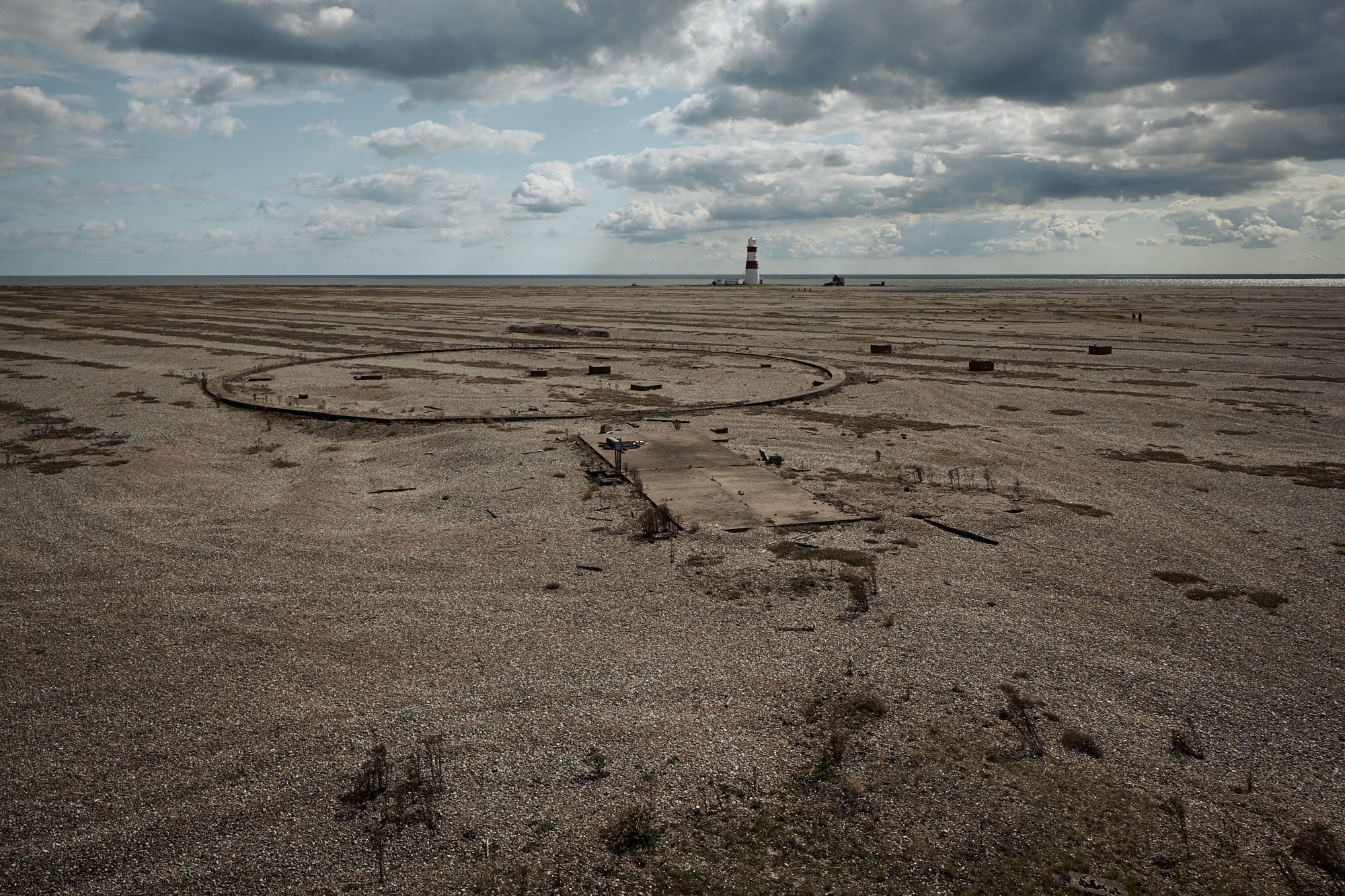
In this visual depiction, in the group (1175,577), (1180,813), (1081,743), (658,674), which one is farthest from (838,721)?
(1175,577)

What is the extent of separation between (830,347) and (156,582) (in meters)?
23.4

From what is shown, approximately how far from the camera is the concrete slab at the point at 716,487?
8.34 m

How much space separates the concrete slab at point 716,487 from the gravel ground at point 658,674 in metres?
0.41

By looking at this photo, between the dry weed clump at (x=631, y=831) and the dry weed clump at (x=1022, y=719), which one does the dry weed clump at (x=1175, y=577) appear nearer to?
the dry weed clump at (x=1022, y=719)

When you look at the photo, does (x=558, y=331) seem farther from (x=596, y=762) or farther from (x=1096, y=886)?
(x=1096, y=886)

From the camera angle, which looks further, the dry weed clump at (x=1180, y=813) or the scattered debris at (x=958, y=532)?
the scattered debris at (x=958, y=532)

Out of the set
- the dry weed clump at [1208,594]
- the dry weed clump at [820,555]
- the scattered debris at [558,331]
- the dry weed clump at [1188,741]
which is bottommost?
the dry weed clump at [1188,741]

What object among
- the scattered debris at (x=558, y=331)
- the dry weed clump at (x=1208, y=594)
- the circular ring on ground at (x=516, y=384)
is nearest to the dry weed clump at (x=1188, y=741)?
the dry weed clump at (x=1208, y=594)

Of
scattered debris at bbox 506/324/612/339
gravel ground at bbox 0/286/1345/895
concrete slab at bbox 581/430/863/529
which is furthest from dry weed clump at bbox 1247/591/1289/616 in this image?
scattered debris at bbox 506/324/612/339

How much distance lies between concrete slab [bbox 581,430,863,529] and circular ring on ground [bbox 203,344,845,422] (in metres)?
3.24

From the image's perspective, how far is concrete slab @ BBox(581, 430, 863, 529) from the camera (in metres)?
8.34

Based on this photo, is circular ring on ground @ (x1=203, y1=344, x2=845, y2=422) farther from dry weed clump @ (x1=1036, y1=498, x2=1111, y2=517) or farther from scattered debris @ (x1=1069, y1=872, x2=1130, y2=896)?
scattered debris @ (x1=1069, y1=872, x2=1130, y2=896)

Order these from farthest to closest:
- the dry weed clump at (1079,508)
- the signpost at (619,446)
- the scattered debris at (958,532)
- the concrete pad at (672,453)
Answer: the concrete pad at (672,453), the signpost at (619,446), the dry weed clump at (1079,508), the scattered debris at (958,532)

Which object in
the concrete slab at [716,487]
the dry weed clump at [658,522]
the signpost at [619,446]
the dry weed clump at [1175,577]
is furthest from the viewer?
the signpost at [619,446]
